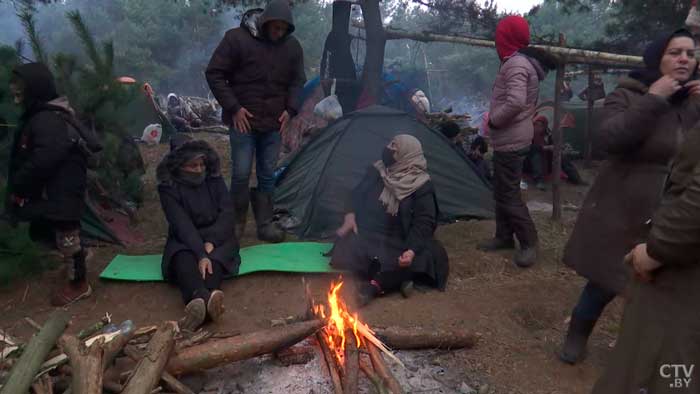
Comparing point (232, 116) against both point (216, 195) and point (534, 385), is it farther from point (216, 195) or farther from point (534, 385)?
point (534, 385)

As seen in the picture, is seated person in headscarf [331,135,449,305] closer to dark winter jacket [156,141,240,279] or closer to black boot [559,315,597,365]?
dark winter jacket [156,141,240,279]

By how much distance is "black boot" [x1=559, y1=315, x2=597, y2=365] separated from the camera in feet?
10.9

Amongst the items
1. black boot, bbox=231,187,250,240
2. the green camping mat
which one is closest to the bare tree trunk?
black boot, bbox=231,187,250,240

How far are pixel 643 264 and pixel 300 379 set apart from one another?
188cm

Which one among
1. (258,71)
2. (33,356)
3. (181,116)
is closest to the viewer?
(33,356)

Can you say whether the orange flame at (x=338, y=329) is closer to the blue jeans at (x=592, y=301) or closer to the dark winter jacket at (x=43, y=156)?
the blue jeans at (x=592, y=301)

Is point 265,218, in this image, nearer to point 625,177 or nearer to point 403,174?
point 403,174

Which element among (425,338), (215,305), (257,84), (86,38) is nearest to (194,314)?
(215,305)

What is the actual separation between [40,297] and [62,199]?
926 mm

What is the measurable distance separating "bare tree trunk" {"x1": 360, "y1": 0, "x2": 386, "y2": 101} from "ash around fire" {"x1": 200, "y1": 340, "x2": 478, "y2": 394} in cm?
733

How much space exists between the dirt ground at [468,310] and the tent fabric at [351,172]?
1308 mm

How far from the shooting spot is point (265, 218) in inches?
219

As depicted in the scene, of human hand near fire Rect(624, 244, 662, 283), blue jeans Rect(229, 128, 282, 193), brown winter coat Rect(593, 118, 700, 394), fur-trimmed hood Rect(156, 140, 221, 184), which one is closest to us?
brown winter coat Rect(593, 118, 700, 394)

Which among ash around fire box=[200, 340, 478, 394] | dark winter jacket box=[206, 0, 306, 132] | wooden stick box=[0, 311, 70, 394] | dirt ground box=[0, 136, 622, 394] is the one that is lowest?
dirt ground box=[0, 136, 622, 394]
